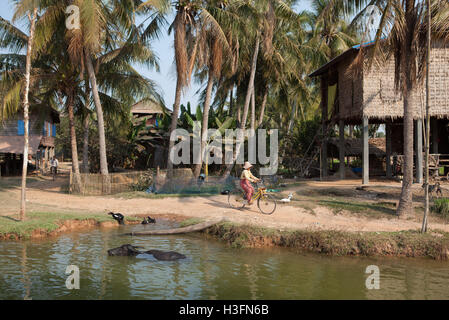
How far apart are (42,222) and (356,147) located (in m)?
19.9

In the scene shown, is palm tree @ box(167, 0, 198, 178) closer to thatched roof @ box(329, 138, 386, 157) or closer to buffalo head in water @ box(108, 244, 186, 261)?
Answer: buffalo head in water @ box(108, 244, 186, 261)

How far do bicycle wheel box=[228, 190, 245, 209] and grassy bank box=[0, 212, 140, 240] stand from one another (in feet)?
11.1

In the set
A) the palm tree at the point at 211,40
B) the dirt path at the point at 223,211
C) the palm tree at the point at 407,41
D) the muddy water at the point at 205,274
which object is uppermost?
the palm tree at the point at 211,40

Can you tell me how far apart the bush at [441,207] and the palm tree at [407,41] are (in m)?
1.02

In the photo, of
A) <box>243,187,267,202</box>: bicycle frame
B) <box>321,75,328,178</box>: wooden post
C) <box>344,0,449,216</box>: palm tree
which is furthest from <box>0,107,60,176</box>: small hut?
<box>344,0,449,216</box>: palm tree

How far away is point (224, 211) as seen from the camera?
45.7 ft

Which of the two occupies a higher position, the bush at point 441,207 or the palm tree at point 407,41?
the palm tree at point 407,41

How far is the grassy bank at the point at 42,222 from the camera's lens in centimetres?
1073

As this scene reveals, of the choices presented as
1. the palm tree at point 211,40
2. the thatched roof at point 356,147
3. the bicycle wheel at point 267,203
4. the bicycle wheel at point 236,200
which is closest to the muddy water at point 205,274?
the bicycle wheel at point 267,203

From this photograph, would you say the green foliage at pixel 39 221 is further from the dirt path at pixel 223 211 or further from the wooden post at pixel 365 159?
the wooden post at pixel 365 159

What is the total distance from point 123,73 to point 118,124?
500 centimetres

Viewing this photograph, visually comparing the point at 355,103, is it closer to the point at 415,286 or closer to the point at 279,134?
the point at 279,134

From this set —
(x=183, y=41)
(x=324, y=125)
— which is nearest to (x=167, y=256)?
(x=183, y=41)

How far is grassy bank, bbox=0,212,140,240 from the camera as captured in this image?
1073 centimetres
